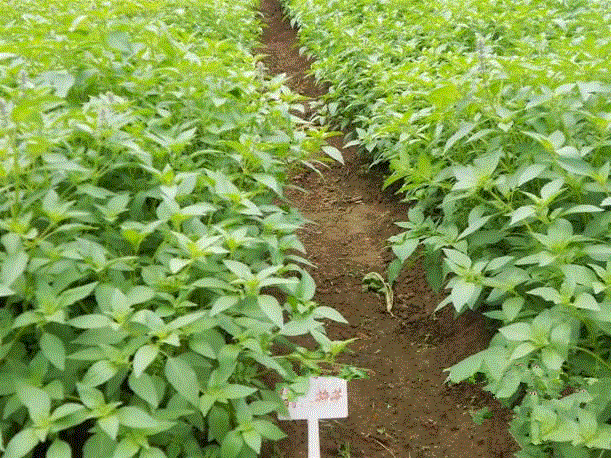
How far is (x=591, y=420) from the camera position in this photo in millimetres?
1588

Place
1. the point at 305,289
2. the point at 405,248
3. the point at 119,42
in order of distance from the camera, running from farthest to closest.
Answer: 1. the point at 119,42
2. the point at 405,248
3. the point at 305,289

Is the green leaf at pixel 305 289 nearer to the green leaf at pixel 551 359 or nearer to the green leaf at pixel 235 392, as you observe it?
the green leaf at pixel 235 392

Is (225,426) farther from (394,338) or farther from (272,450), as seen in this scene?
(394,338)

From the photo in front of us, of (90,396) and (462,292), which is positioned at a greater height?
(90,396)

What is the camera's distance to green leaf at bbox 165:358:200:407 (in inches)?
61.6

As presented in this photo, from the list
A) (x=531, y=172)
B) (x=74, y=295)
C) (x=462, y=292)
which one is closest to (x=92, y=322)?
(x=74, y=295)

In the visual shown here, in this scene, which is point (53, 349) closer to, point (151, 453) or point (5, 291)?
point (5, 291)

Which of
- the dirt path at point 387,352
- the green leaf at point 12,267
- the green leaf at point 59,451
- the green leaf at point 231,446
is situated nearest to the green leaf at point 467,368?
the dirt path at point 387,352

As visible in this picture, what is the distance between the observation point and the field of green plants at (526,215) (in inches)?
67.5

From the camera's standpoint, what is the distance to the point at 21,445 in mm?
1431

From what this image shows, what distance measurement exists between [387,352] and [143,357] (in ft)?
4.56

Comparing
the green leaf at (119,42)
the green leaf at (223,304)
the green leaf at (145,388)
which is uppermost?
the green leaf at (119,42)

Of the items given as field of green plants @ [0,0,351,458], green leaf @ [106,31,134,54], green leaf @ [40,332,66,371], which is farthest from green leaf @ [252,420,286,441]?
green leaf @ [106,31,134,54]

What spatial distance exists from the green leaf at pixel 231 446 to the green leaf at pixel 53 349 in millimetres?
428
